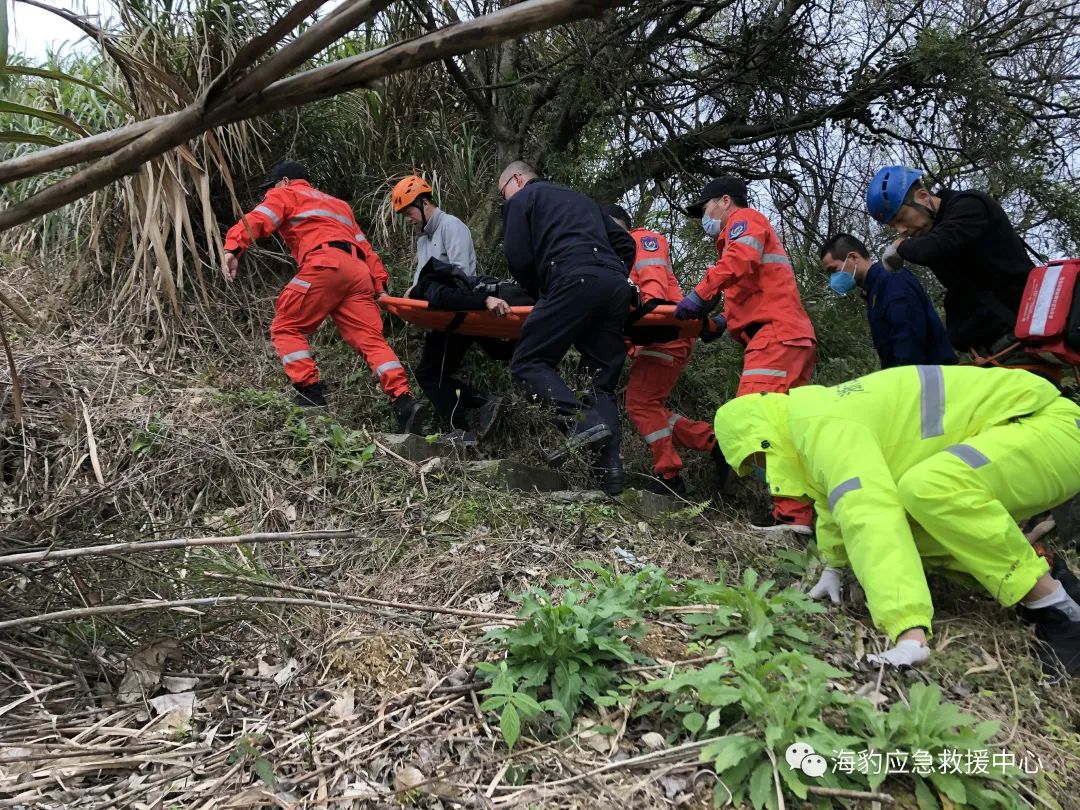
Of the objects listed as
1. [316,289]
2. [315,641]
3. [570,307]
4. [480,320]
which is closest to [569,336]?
[570,307]

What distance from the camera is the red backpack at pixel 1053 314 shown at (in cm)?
351

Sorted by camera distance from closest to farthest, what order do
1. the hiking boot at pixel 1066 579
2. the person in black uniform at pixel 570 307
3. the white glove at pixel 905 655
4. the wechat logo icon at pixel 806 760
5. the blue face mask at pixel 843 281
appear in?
the wechat logo icon at pixel 806 760 < the white glove at pixel 905 655 < the hiking boot at pixel 1066 579 < the person in black uniform at pixel 570 307 < the blue face mask at pixel 843 281

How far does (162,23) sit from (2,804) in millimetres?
5747

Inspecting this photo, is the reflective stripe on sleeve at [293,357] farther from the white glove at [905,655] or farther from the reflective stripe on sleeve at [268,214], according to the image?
the white glove at [905,655]

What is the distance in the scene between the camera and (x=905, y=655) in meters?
2.35

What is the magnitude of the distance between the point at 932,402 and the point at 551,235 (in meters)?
2.36

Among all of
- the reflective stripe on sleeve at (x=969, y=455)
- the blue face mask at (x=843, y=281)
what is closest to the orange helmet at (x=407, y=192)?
the blue face mask at (x=843, y=281)

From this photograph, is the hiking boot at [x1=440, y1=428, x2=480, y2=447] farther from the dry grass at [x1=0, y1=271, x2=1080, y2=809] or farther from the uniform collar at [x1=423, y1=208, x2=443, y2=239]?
the uniform collar at [x1=423, y1=208, x2=443, y2=239]

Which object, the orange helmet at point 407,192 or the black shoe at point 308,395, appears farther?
the orange helmet at point 407,192

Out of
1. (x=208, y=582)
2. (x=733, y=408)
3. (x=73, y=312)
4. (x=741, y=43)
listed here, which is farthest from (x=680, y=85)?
(x=208, y=582)

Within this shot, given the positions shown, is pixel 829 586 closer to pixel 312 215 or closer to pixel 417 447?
pixel 417 447

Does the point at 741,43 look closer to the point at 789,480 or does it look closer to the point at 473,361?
the point at 473,361

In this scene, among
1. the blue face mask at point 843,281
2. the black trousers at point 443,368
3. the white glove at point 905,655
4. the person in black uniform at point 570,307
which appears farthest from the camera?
the black trousers at point 443,368

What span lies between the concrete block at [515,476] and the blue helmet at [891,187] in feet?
7.35
